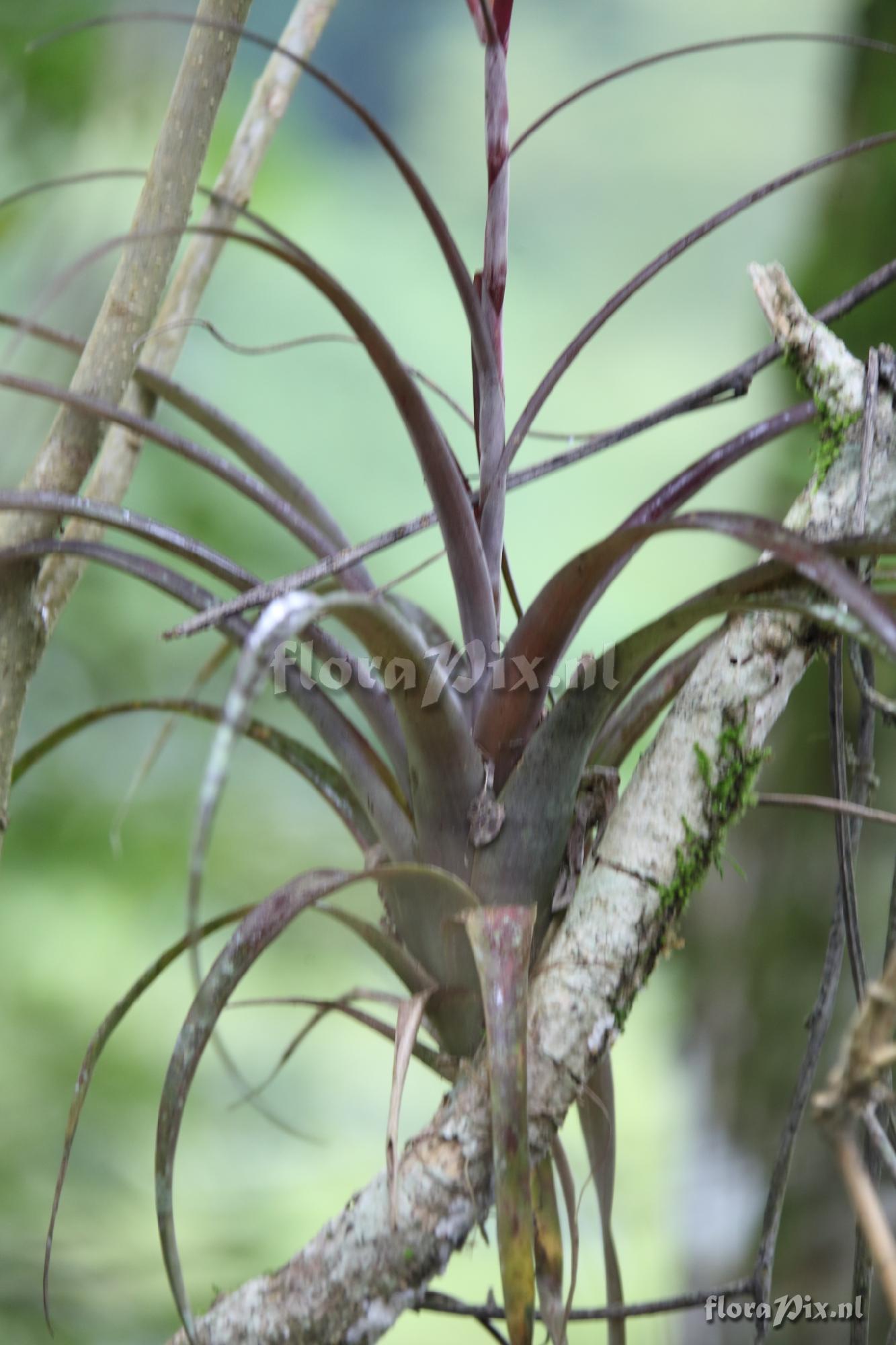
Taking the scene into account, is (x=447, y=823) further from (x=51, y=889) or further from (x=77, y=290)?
(x=51, y=889)

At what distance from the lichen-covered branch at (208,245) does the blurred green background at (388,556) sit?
6.6 inches

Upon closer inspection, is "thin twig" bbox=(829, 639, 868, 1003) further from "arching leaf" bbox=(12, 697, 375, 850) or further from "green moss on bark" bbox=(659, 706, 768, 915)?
"arching leaf" bbox=(12, 697, 375, 850)

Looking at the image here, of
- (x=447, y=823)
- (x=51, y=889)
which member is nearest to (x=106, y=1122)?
(x=51, y=889)

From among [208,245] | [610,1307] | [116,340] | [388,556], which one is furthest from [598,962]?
[388,556]

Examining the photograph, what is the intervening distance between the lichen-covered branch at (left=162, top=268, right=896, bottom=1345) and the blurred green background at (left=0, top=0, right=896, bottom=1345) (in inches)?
21.1

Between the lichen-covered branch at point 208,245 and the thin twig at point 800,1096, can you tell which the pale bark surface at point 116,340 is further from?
the thin twig at point 800,1096

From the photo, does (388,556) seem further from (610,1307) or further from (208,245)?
(610,1307)

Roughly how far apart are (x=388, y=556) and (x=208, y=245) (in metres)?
0.55

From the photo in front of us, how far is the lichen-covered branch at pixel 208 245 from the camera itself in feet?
2.28

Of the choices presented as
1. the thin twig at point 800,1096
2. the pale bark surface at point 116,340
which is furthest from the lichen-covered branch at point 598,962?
the pale bark surface at point 116,340

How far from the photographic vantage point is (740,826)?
104 centimetres

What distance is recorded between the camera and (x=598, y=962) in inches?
16.9

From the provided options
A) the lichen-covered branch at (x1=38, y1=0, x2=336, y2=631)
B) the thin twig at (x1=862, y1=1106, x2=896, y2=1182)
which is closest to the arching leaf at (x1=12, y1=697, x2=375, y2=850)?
the lichen-covered branch at (x1=38, y1=0, x2=336, y2=631)

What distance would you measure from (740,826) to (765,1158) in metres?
0.33
